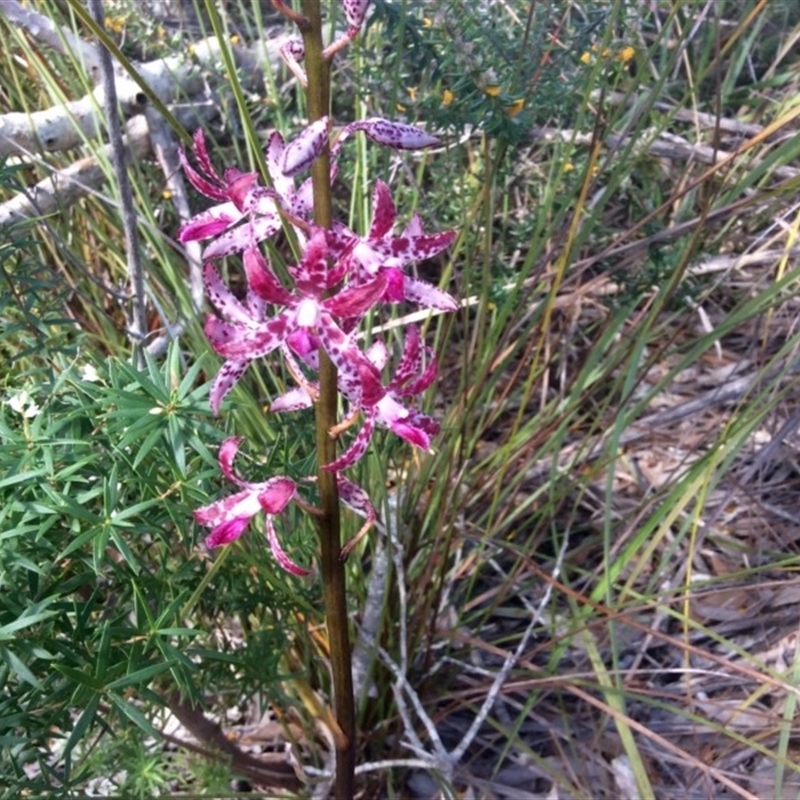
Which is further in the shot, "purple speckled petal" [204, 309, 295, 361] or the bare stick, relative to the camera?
the bare stick

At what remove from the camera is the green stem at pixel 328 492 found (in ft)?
2.58

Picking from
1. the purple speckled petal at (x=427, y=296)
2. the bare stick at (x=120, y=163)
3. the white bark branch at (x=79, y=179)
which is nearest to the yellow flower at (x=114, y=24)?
the white bark branch at (x=79, y=179)

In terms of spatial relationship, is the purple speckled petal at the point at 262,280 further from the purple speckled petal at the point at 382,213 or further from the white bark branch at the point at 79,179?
the white bark branch at the point at 79,179

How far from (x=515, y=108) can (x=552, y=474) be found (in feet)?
2.09

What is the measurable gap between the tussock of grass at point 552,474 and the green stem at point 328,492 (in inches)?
5.4

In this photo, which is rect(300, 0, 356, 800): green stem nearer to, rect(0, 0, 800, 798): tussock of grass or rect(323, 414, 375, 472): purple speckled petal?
rect(323, 414, 375, 472): purple speckled petal

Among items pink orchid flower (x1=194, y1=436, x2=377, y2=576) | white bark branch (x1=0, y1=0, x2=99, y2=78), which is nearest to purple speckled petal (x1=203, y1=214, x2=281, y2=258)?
pink orchid flower (x1=194, y1=436, x2=377, y2=576)

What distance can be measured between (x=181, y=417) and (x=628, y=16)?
1.15 metres

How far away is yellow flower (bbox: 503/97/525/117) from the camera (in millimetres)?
1400

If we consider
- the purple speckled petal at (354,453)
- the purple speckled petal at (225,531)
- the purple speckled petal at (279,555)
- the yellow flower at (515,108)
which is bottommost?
the purple speckled petal at (279,555)

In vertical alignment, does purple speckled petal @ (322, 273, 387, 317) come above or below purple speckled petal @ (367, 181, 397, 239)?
below

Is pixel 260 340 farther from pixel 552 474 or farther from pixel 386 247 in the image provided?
pixel 552 474

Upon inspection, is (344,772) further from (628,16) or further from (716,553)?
(628,16)

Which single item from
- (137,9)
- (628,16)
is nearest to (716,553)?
(628,16)
